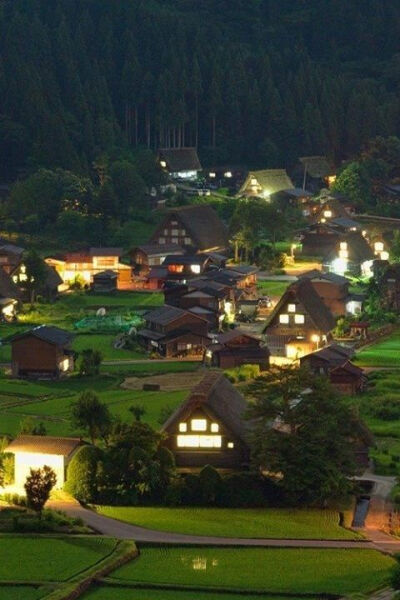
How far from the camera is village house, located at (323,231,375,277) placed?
3142 inches

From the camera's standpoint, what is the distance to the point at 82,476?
38719 mm

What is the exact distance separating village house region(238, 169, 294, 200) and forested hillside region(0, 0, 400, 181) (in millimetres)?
6185

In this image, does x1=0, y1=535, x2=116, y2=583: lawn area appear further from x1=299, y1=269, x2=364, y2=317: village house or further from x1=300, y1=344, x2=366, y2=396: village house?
x1=299, y1=269, x2=364, y2=317: village house

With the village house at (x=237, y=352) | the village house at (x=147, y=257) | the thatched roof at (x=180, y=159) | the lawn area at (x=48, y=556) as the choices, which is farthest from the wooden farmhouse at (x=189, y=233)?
the lawn area at (x=48, y=556)

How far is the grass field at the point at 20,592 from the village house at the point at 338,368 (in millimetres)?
21571

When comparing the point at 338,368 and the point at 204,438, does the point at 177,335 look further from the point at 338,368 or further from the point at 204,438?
the point at 204,438

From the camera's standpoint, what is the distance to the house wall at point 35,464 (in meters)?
39.2

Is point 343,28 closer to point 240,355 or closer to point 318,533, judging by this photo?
point 240,355

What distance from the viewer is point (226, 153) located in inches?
4195

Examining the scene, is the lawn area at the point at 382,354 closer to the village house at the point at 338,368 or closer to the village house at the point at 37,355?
the village house at the point at 338,368

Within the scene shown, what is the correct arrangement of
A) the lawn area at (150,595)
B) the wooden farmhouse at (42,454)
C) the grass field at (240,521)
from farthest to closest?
the wooden farmhouse at (42,454), the grass field at (240,521), the lawn area at (150,595)

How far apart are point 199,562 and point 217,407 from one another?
8023 mm

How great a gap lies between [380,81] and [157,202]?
39826 mm

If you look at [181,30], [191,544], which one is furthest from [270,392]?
[181,30]
